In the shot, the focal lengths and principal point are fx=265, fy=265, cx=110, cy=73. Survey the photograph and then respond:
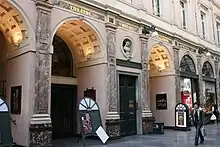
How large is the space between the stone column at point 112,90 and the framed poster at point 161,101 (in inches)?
217

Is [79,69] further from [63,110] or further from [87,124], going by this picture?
[87,124]

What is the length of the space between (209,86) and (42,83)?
50.8ft

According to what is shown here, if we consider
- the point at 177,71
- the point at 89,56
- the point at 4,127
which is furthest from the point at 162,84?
the point at 4,127

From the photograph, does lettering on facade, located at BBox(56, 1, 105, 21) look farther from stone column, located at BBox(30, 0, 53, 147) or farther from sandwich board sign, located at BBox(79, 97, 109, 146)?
sandwich board sign, located at BBox(79, 97, 109, 146)

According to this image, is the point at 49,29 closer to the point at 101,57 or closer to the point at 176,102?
the point at 101,57

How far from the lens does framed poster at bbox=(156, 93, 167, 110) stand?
54.2 feet

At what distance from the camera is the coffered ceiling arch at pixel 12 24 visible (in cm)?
905

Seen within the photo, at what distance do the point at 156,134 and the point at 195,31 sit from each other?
9797mm

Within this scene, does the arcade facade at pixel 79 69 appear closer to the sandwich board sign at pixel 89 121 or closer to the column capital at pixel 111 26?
the column capital at pixel 111 26

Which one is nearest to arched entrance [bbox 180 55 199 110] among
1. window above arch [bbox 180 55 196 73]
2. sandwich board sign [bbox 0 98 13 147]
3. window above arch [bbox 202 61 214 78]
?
window above arch [bbox 180 55 196 73]

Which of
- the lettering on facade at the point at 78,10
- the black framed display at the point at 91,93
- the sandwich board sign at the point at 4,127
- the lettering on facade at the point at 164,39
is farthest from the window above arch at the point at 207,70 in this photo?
the sandwich board sign at the point at 4,127

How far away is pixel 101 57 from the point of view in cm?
1184

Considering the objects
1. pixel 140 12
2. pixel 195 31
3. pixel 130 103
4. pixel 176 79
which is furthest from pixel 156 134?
pixel 195 31

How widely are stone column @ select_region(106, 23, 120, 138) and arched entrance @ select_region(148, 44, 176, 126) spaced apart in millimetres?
4563
